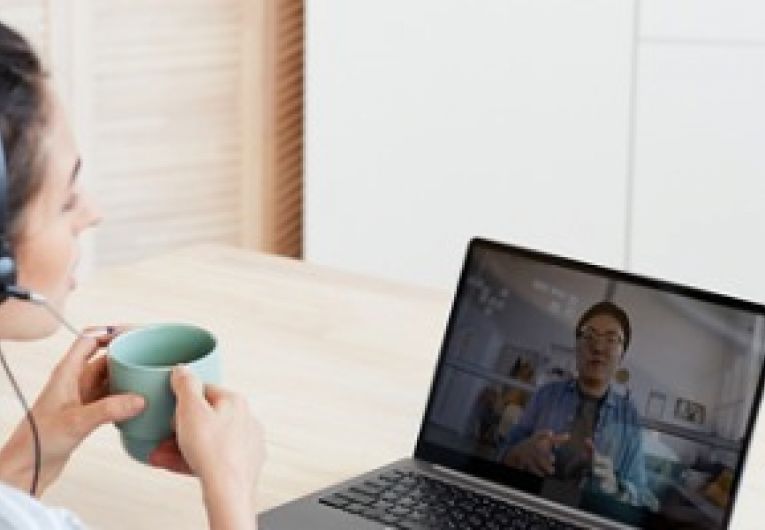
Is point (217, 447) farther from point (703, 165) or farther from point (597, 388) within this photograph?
point (703, 165)

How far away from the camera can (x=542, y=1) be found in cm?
301

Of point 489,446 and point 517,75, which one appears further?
point 517,75

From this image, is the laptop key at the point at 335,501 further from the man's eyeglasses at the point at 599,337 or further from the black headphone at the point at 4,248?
the black headphone at the point at 4,248

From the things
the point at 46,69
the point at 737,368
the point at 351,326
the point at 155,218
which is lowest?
the point at 155,218

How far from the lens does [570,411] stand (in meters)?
→ 1.38

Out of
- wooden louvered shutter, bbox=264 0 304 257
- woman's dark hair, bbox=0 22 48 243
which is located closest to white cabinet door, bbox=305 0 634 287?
wooden louvered shutter, bbox=264 0 304 257

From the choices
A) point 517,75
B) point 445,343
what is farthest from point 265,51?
point 445,343

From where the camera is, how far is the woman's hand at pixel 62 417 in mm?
1397

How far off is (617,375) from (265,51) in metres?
2.14

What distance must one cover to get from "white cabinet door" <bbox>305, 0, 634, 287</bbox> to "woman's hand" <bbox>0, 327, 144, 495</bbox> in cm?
171

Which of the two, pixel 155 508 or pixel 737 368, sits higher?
pixel 737 368

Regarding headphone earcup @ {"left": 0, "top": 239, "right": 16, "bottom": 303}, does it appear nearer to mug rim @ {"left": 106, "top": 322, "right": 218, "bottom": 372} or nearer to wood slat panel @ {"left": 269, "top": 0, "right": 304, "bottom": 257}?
mug rim @ {"left": 106, "top": 322, "right": 218, "bottom": 372}

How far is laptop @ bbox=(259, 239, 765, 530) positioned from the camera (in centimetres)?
131

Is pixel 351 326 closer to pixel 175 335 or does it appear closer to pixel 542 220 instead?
pixel 175 335
